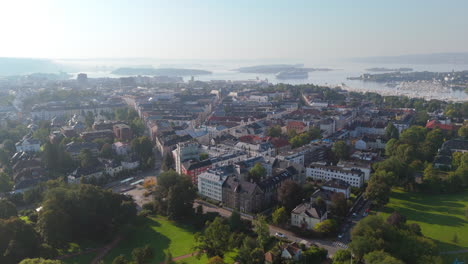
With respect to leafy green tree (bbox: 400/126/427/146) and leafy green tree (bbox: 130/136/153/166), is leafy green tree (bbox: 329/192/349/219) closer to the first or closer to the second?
leafy green tree (bbox: 400/126/427/146)

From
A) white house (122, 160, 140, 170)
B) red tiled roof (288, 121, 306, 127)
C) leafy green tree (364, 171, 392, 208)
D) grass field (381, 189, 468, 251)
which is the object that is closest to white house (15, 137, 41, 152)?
white house (122, 160, 140, 170)

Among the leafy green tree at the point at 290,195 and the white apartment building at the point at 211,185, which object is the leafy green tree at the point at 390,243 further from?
the white apartment building at the point at 211,185

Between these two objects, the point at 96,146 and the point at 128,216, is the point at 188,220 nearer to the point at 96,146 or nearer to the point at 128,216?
the point at 128,216

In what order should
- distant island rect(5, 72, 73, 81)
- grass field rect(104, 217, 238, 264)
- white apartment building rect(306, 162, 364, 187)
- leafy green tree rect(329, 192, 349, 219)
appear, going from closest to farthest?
grass field rect(104, 217, 238, 264) < leafy green tree rect(329, 192, 349, 219) < white apartment building rect(306, 162, 364, 187) < distant island rect(5, 72, 73, 81)

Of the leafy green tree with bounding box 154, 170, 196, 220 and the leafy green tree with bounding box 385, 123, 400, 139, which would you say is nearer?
the leafy green tree with bounding box 154, 170, 196, 220

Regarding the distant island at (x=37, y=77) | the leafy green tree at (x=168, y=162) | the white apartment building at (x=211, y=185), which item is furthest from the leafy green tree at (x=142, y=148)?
the distant island at (x=37, y=77)

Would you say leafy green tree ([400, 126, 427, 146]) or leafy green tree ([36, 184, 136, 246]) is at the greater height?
leafy green tree ([400, 126, 427, 146])

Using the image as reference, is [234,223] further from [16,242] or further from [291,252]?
[16,242]

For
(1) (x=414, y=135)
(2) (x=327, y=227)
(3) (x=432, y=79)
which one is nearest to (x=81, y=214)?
(2) (x=327, y=227)
